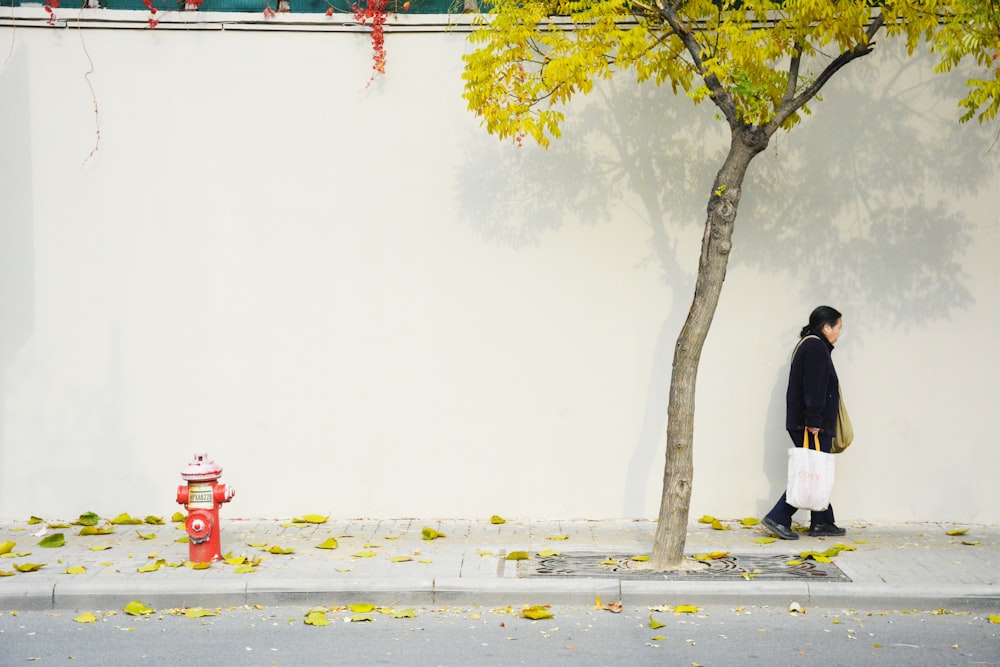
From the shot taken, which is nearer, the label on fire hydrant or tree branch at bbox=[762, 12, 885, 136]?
tree branch at bbox=[762, 12, 885, 136]

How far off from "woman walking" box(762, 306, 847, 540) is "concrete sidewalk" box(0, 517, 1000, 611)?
0.62 ft

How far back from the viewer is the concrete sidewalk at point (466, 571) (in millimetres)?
6977

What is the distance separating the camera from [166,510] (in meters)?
9.49

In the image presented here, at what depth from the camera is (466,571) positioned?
750 cm

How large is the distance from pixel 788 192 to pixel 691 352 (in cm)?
249

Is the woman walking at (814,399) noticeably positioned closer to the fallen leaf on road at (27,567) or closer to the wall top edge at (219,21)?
the wall top edge at (219,21)

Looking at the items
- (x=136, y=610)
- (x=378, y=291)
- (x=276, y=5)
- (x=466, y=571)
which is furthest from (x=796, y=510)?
(x=276, y=5)

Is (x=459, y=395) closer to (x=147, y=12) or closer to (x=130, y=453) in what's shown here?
(x=130, y=453)

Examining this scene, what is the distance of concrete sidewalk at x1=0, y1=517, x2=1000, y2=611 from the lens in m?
6.98

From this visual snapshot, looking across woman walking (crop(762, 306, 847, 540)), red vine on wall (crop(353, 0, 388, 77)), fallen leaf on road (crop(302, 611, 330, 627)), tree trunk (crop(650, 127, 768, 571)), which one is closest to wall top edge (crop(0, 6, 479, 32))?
red vine on wall (crop(353, 0, 388, 77))

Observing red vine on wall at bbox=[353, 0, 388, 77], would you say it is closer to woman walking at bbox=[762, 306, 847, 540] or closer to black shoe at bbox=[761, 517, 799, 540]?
woman walking at bbox=[762, 306, 847, 540]

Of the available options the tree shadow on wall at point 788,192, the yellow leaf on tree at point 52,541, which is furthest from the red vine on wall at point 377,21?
the yellow leaf on tree at point 52,541

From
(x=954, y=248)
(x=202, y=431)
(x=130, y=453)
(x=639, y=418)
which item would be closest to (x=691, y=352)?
(x=639, y=418)

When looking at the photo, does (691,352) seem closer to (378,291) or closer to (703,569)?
(703,569)
